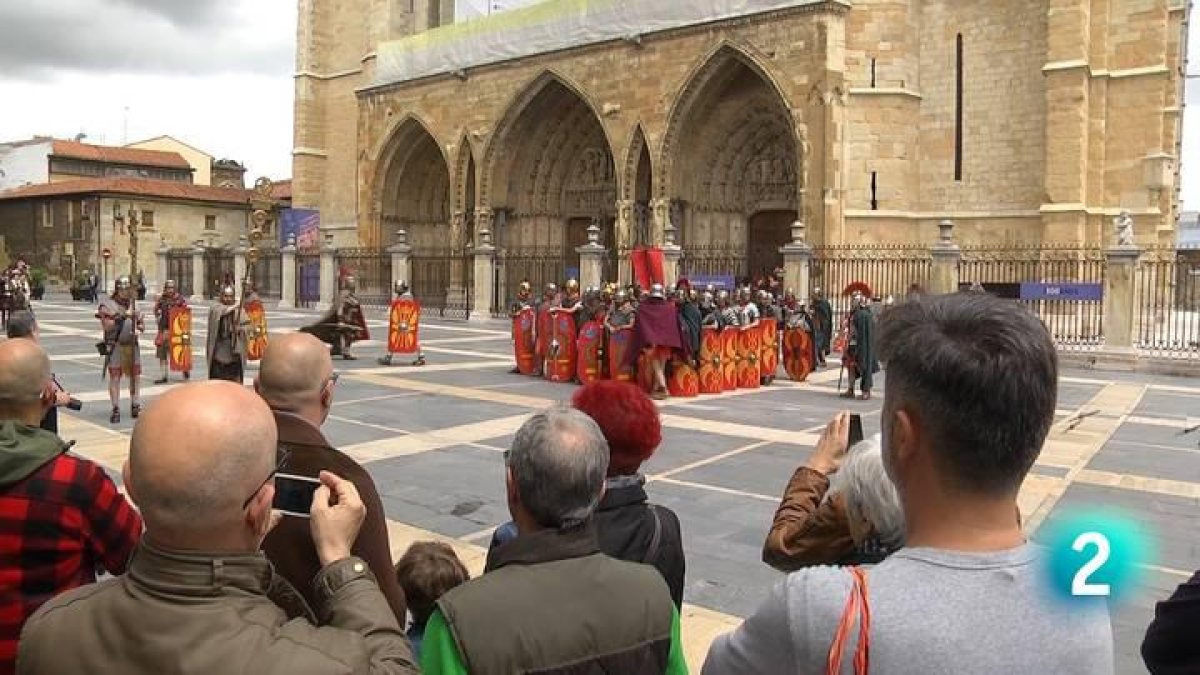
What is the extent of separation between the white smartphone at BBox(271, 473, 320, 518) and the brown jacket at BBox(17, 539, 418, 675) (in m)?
0.68

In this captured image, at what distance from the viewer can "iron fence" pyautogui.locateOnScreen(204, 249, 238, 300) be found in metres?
35.3

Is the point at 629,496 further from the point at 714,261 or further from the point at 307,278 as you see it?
the point at 307,278

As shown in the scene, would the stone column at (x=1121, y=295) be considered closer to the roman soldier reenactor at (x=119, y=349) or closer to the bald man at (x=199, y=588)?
the roman soldier reenactor at (x=119, y=349)

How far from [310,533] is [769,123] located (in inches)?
984

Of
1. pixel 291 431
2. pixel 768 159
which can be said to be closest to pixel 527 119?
pixel 768 159

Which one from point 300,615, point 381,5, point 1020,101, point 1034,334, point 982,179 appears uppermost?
point 381,5

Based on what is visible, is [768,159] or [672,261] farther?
[768,159]

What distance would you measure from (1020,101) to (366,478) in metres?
23.0

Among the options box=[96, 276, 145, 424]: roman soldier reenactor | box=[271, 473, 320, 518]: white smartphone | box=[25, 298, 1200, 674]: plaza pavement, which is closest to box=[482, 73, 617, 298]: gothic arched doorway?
box=[25, 298, 1200, 674]: plaza pavement

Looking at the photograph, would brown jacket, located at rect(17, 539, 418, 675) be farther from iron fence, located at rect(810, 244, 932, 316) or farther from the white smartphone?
iron fence, located at rect(810, 244, 932, 316)

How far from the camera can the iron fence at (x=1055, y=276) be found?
1841 centimetres

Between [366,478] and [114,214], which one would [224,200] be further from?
[366,478]

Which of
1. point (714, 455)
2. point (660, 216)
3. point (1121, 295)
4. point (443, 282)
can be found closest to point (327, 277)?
point (443, 282)

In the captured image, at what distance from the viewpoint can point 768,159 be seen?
26.3 m
